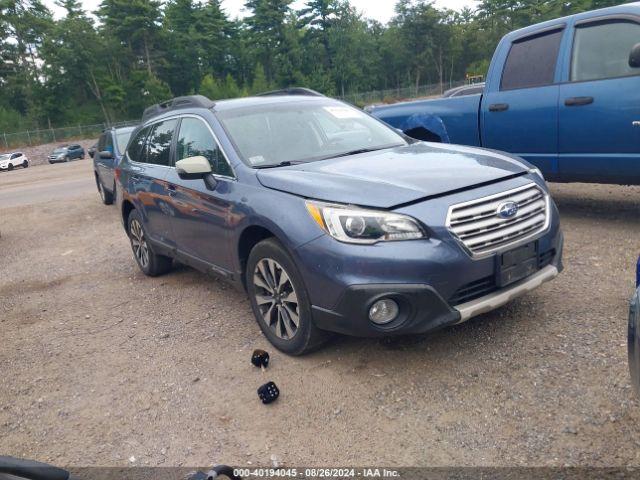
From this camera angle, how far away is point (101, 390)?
355 cm

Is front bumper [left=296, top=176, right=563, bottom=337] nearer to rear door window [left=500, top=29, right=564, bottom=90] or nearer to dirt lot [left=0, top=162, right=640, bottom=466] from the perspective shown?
dirt lot [left=0, top=162, right=640, bottom=466]

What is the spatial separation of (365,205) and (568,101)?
327cm

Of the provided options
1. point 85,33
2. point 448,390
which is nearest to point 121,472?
point 448,390

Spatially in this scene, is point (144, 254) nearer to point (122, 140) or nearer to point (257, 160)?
point (257, 160)

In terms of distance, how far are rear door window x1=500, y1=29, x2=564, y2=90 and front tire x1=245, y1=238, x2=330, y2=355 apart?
3733 mm

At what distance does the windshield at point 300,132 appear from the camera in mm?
4035

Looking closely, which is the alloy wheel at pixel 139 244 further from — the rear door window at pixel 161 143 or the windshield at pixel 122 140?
the windshield at pixel 122 140

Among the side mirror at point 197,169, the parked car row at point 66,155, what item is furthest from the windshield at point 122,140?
the parked car row at point 66,155

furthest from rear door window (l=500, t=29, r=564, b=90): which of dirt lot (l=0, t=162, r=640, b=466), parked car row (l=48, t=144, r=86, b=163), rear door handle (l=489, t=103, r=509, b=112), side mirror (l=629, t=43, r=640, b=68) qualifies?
parked car row (l=48, t=144, r=86, b=163)

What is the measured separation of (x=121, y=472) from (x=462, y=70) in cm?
9512

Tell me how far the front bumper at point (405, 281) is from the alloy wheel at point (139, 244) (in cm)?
321

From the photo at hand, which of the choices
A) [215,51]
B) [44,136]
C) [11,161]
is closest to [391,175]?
[11,161]

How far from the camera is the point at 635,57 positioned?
4.53 meters

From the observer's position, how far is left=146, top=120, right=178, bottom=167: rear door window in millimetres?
5004
